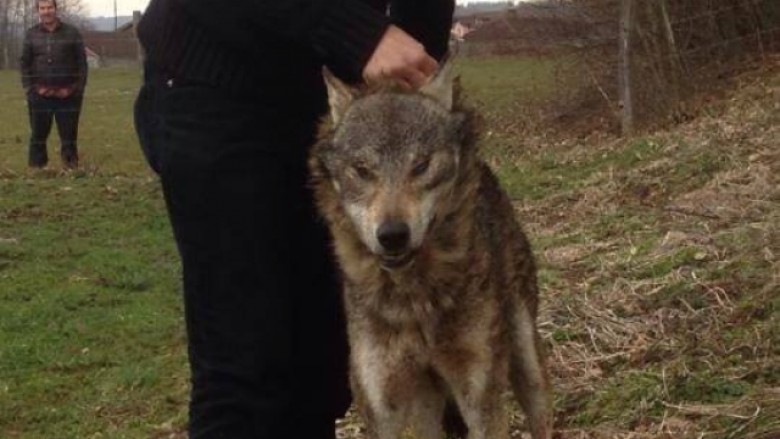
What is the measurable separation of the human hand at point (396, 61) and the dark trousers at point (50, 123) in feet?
47.6

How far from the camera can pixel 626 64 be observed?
54.4 feet

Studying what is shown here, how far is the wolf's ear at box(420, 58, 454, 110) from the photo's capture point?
3.51m

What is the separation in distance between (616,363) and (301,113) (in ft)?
8.95

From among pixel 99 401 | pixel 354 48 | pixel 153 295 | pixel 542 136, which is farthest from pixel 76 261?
pixel 542 136

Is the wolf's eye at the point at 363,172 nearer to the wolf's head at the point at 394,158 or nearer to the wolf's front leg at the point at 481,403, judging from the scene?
the wolf's head at the point at 394,158

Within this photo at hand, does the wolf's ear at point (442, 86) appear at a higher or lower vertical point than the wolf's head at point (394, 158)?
higher

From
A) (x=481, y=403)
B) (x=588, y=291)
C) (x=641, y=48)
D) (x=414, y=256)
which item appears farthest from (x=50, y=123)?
(x=414, y=256)

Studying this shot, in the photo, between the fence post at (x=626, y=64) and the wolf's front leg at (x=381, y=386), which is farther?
the fence post at (x=626, y=64)

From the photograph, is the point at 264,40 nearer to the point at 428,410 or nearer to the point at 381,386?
the point at 381,386

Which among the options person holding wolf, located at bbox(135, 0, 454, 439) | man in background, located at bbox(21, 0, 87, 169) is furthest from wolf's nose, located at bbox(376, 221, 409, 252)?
man in background, located at bbox(21, 0, 87, 169)

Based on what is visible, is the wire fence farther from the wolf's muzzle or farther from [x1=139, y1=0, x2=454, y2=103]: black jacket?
the wolf's muzzle

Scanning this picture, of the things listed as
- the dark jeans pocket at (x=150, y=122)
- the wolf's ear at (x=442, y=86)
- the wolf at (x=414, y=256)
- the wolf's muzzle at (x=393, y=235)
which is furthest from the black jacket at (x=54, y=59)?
the wolf's muzzle at (x=393, y=235)

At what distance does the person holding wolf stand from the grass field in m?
0.71

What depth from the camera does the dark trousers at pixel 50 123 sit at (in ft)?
56.6
